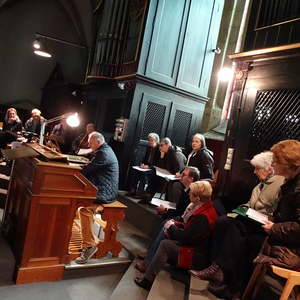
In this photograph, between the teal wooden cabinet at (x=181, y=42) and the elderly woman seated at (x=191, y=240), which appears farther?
the teal wooden cabinet at (x=181, y=42)

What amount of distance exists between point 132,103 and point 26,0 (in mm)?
7101

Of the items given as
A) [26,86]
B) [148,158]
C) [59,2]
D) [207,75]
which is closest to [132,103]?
[148,158]

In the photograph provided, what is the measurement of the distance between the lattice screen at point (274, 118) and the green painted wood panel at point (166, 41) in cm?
267

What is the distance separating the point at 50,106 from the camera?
33.6 feet

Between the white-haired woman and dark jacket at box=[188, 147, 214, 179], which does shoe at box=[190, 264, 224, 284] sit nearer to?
the white-haired woman

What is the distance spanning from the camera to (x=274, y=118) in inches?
147

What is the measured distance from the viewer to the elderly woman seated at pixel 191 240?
115 inches

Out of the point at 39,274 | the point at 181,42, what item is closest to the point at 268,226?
the point at 39,274

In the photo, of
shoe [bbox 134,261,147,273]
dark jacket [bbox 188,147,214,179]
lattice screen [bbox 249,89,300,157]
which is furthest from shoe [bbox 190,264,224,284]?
dark jacket [bbox 188,147,214,179]

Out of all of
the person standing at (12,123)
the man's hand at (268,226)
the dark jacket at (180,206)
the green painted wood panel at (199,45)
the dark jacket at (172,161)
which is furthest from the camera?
the person standing at (12,123)

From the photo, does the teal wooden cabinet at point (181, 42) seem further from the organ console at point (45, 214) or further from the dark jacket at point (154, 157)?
the organ console at point (45, 214)

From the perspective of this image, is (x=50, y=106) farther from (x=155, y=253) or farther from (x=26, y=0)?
(x=155, y=253)

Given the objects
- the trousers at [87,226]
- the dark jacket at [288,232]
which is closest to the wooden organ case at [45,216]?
the trousers at [87,226]

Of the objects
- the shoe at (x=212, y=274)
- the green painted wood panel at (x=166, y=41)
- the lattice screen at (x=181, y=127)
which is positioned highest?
→ the green painted wood panel at (x=166, y=41)
